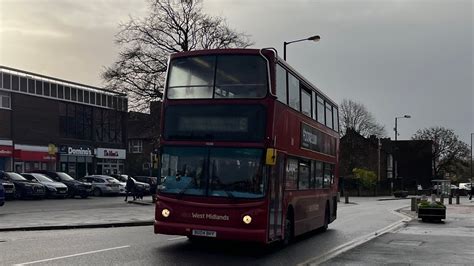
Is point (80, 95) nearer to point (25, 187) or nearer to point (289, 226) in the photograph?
point (25, 187)

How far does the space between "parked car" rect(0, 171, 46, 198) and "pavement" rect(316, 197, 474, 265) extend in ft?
70.4

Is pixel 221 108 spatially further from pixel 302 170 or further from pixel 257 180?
pixel 302 170

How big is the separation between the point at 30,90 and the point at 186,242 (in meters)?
38.9

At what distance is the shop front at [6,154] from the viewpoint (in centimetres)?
4478

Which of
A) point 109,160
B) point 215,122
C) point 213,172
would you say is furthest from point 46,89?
point 213,172

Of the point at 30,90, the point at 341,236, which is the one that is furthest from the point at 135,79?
the point at 341,236

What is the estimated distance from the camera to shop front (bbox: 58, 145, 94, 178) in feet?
171

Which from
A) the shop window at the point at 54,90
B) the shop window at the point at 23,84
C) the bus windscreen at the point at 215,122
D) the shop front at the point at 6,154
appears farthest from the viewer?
the shop window at the point at 54,90

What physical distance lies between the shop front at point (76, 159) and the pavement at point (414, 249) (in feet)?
126

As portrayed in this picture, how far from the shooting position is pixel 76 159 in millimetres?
54094

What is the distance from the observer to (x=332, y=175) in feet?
62.3

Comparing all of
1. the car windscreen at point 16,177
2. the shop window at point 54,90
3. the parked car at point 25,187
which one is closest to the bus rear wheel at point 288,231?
the parked car at point 25,187

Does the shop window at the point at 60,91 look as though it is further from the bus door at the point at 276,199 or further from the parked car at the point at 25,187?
the bus door at the point at 276,199

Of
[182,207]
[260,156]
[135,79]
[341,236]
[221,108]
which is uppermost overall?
[135,79]
